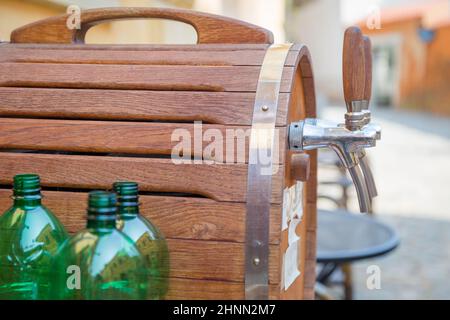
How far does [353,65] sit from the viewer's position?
1.07 m

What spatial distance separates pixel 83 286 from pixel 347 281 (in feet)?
8.16

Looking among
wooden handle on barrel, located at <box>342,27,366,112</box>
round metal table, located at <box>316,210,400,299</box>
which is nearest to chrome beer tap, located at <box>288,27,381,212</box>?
wooden handle on barrel, located at <box>342,27,366,112</box>

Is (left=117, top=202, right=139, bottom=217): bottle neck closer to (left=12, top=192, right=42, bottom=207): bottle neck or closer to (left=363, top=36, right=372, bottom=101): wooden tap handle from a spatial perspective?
(left=12, top=192, right=42, bottom=207): bottle neck

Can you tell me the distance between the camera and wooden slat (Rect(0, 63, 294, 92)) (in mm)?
1116

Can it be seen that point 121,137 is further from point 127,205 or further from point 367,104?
point 367,104

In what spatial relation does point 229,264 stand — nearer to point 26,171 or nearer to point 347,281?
point 26,171

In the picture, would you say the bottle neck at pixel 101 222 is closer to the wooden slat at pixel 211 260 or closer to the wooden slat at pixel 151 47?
the wooden slat at pixel 211 260

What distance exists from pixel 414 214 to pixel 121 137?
5.59 metres

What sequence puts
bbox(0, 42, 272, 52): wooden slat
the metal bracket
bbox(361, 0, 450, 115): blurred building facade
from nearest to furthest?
the metal bracket → bbox(0, 42, 272, 52): wooden slat → bbox(361, 0, 450, 115): blurred building facade

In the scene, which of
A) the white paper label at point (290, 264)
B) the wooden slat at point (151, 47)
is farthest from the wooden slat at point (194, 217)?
the wooden slat at point (151, 47)

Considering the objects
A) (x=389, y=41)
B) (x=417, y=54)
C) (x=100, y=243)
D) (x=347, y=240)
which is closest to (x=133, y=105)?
(x=100, y=243)

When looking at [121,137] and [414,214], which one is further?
[414,214]

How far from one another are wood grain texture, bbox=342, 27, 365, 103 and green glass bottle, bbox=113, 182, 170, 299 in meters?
0.43
